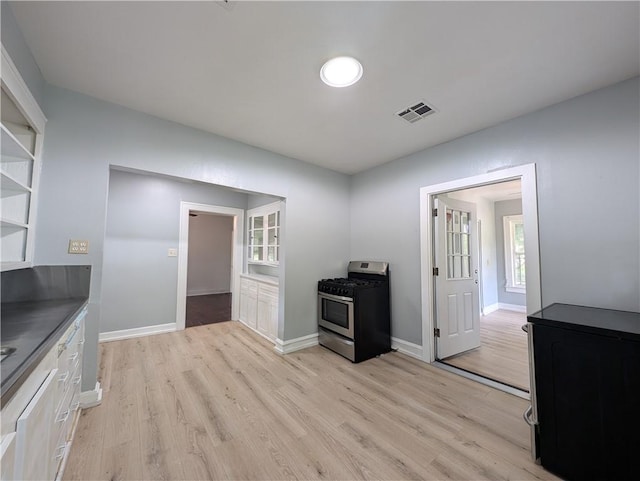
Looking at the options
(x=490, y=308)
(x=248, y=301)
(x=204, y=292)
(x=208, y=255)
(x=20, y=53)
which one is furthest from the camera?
(x=208, y=255)

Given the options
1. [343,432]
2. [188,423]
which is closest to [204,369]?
[188,423]

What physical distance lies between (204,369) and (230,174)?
6.99 ft

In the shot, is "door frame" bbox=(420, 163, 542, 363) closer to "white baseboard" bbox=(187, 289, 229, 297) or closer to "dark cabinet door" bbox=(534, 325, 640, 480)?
"dark cabinet door" bbox=(534, 325, 640, 480)

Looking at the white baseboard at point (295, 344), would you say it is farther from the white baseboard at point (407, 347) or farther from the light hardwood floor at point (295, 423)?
the white baseboard at point (407, 347)

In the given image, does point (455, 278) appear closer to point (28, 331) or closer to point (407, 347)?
point (407, 347)

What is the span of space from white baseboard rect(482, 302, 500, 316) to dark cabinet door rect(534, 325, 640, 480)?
425cm

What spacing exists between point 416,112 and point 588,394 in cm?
229

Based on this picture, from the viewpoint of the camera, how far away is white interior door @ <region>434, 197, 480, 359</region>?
3.04 m

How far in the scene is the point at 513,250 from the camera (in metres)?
5.80

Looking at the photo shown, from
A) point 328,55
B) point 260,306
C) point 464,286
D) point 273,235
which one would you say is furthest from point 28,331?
point 464,286

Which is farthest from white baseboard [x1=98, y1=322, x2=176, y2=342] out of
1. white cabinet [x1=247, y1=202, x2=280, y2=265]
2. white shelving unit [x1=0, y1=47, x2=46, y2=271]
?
white shelving unit [x1=0, y1=47, x2=46, y2=271]

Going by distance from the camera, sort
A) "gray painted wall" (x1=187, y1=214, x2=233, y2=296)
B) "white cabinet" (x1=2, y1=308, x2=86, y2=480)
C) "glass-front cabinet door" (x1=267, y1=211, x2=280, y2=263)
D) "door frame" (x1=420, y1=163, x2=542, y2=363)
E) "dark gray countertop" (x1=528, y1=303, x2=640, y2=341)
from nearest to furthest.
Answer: "white cabinet" (x1=2, y1=308, x2=86, y2=480)
"dark gray countertop" (x1=528, y1=303, x2=640, y2=341)
"door frame" (x1=420, y1=163, x2=542, y2=363)
"glass-front cabinet door" (x1=267, y1=211, x2=280, y2=263)
"gray painted wall" (x1=187, y1=214, x2=233, y2=296)

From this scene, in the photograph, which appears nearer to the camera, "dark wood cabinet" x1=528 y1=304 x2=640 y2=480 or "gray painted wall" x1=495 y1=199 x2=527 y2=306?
"dark wood cabinet" x1=528 y1=304 x2=640 y2=480

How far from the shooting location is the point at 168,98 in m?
2.15
